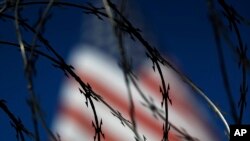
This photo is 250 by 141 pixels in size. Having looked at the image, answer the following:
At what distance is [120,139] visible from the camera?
318cm

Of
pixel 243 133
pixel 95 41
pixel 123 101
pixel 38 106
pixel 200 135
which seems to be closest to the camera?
pixel 38 106

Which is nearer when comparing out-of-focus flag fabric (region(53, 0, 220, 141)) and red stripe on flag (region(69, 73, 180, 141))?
out-of-focus flag fabric (region(53, 0, 220, 141))

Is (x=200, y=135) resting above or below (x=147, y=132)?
below

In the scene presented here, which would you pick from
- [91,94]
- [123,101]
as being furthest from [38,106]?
[123,101]

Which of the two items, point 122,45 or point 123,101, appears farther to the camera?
point 123,101

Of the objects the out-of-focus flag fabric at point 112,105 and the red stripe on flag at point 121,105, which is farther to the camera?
the red stripe on flag at point 121,105

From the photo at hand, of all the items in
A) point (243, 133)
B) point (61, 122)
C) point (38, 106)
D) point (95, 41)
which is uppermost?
point (61, 122)

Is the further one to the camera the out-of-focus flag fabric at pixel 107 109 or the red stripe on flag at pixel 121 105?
the red stripe on flag at pixel 121 105

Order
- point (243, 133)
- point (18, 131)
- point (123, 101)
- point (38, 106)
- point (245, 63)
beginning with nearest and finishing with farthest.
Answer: point (38, 106) → point (245, 63) → point (243, 133) → point (18, 131) → point (123, 101)

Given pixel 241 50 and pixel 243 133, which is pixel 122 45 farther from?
pixel 243 133

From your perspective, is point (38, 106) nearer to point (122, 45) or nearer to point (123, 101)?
point (122, 45)

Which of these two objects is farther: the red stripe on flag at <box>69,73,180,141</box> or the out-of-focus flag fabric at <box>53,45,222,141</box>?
the red stripe on flag at <box>69,73,180,141</box>

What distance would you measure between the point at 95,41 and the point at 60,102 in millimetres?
1418

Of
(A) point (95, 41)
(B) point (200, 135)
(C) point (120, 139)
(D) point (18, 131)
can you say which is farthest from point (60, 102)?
(D) point (18, 131)
